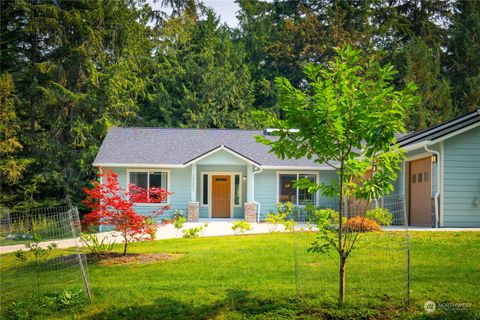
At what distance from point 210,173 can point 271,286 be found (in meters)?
15.0

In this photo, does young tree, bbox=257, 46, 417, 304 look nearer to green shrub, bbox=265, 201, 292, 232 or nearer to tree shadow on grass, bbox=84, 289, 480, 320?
tree shadow on grass, bbox=84, 289, 480, 320

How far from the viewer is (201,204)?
22906 mm

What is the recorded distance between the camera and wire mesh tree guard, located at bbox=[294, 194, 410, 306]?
24.7ft

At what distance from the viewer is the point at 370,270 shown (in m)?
8.81

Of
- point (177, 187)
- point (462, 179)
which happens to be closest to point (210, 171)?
point (177, 187)

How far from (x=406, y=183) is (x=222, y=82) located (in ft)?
55.4

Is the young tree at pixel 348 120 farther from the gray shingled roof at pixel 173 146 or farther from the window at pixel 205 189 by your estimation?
the window at pixel 205 189

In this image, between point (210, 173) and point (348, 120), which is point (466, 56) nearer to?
point (210, 173)

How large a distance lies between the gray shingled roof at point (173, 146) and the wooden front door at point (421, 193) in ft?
16.5

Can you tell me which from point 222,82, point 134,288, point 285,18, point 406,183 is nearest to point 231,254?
point 134,288

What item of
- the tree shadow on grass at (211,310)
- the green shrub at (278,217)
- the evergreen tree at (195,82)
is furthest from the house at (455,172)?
the evergreen tree at (195,82)

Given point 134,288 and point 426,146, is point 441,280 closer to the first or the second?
point 134,288
